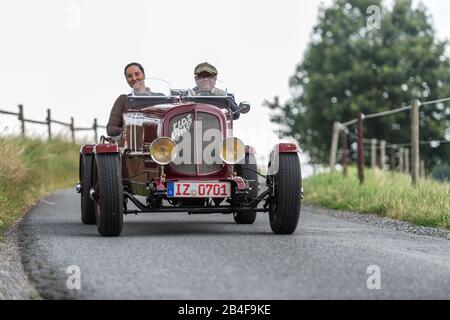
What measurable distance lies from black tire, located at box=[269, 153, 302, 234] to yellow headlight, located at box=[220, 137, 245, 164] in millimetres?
419

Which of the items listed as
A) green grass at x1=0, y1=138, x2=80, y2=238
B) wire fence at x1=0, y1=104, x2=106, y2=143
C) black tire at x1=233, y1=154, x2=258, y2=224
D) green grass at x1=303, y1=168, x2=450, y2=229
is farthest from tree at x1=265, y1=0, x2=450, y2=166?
black tire at x1=233, y1=154, x2=258, y2=224

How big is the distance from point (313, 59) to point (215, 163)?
40058 mm

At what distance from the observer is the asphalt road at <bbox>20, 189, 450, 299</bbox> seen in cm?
603

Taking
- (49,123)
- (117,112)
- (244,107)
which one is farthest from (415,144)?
(49,123)

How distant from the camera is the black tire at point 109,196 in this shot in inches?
366

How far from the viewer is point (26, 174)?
15.6m

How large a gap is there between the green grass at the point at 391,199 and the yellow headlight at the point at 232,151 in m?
2.85

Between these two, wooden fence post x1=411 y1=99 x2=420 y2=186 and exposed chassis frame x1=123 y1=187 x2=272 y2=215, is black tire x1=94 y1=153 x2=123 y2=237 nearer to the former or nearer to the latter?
exposed chassis frame x1=123 y1=187 x2=272 y2=215

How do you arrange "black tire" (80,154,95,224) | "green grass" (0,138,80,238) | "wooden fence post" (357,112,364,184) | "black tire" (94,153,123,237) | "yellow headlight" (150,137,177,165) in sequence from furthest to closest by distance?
"wooden fence post" (357,112,364,184), "green grass" (0,138,80,238), "black tire" (80,154,95,224), "yellow headlight" (150,137,177,165), "black tire" (94,153,123,237)

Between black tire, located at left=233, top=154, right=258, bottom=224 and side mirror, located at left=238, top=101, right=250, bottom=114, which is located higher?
side mirror, located at left=238, top=101, right=250, bottom=114

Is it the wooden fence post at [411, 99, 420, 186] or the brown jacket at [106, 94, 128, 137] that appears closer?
the brown jacket at [106, 94, 128, 137]
